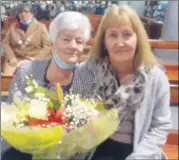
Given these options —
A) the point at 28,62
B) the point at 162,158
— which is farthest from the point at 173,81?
the point at 28,62

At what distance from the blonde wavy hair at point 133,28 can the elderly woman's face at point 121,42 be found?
2cm

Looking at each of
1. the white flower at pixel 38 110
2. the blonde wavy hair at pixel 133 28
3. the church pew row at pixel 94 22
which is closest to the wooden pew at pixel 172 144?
the church pew row at pixel 94 22

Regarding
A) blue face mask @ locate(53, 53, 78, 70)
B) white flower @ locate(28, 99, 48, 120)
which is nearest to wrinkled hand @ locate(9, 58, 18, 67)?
blue face mask @ locate(53, 53, 78, 70)

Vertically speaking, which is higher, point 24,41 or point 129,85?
point 24,41

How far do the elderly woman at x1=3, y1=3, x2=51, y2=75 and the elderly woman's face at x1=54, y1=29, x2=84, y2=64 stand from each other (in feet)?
0.59

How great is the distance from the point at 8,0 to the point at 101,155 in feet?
2.12

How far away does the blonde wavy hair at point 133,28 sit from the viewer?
1221 mm

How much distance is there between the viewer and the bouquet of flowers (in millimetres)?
960

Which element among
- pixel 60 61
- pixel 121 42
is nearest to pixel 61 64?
pixel 60 61

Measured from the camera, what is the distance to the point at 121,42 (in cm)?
122

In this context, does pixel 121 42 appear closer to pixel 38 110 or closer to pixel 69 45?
pixel 69 45

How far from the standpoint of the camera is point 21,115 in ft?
3.29

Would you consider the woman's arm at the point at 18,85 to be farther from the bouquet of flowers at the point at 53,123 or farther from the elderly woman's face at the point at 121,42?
the elderly woman's face at the point at 121,42

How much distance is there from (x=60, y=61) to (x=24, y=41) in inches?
10.5
